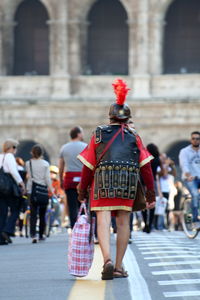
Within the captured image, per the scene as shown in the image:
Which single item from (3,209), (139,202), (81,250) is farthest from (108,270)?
(3,209)

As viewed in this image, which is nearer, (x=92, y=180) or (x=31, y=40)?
(x=92, y=180)

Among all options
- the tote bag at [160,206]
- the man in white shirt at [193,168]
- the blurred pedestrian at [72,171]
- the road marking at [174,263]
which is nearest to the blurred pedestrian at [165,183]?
the tote bag at [160,206]

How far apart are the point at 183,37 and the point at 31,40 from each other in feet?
14.6

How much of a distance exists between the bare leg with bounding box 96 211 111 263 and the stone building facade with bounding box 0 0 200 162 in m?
27.4

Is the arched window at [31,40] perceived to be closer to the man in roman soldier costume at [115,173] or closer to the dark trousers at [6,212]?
the dark trousers at [6,212]

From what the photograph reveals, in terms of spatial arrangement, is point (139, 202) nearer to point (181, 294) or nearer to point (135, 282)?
point (135, 282)

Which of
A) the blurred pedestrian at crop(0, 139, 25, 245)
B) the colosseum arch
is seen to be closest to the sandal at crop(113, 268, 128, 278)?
the blurred pedestrian at crop(0, 139, 25, 245)

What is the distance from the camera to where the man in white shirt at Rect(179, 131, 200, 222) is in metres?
19.2

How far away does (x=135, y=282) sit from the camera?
11219 millimetres

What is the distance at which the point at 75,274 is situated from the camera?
11.5 meters

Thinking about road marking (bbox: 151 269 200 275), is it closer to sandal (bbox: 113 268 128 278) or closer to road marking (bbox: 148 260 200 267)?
sandal (bbox: 113 268 128 278)

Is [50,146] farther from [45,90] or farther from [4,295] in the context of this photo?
[4,295]

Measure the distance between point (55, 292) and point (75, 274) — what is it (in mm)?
987

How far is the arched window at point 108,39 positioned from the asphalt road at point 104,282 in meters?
23.5
